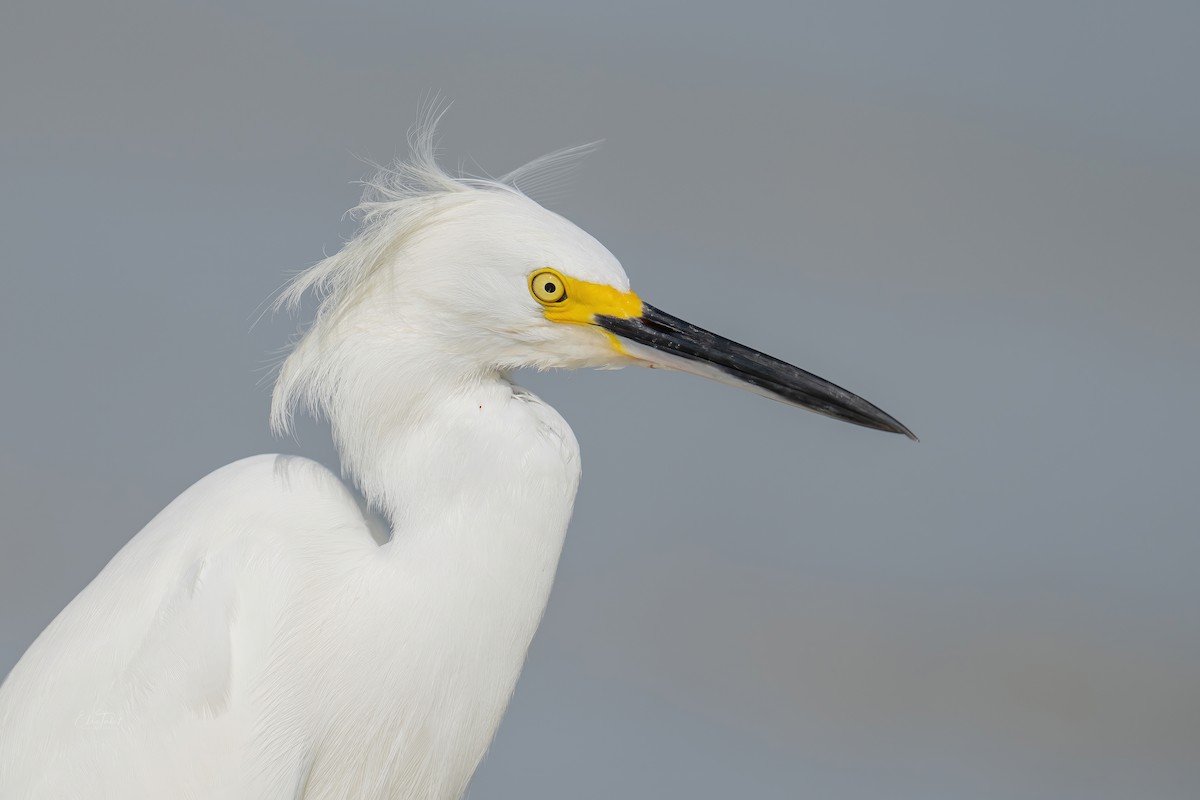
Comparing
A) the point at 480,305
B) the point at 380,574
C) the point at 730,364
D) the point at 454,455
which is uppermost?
the point at 730,364

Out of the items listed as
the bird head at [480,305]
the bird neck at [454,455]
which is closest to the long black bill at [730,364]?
the bird head at [480,305]

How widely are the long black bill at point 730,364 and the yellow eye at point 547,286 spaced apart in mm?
72

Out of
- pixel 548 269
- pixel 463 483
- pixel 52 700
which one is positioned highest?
pixel 548 269

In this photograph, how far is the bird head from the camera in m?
1.96

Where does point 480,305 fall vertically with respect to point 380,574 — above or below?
above

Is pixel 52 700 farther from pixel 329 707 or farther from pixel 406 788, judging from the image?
pixel 406 788

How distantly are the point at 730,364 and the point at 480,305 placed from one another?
43cm

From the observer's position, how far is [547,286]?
1973mm

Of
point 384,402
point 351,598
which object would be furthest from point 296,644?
point 384,402

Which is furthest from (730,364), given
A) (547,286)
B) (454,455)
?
(454,455)

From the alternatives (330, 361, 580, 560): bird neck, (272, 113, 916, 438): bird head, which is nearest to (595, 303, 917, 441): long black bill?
(272, 113, 916, 438): bird head

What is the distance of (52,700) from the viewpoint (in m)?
2.01

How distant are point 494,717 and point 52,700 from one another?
675mm

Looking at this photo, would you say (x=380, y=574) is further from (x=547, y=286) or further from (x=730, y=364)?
(x=730, y=364)
